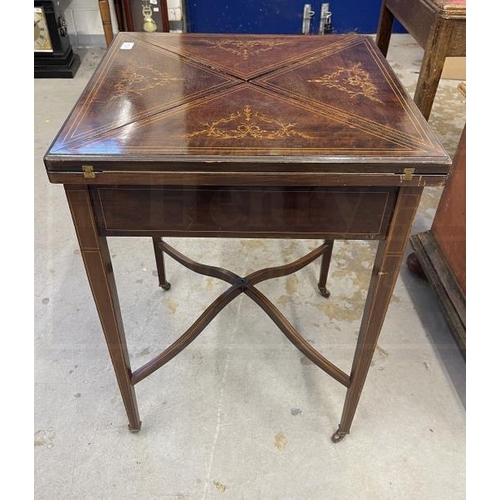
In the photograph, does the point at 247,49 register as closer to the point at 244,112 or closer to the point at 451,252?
the point at 244,112

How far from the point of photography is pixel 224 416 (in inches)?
45.0

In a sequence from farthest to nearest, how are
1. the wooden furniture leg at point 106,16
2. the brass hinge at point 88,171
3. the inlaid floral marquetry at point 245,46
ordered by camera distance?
the wooden furniture leg at point 106,16 < the inlaid floral marquetry at point 245,46 < the brass hinge at point 88,171

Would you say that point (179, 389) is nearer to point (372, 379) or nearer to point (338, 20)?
point (372, 379)

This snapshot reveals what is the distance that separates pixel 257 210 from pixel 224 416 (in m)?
0.65

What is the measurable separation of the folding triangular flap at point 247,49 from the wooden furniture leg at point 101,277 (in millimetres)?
406

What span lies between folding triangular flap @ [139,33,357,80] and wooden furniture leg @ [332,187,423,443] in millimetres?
405

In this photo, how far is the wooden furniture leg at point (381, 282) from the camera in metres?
0.70

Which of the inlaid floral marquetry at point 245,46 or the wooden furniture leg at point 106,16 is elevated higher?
the inlaid floral marquetry at point 245,46

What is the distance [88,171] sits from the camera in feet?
2.13

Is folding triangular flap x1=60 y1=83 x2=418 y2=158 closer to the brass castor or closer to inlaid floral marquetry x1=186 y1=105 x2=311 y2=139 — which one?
inlaid floral marquetry x1=186 y1=105 x2=311 y2=139

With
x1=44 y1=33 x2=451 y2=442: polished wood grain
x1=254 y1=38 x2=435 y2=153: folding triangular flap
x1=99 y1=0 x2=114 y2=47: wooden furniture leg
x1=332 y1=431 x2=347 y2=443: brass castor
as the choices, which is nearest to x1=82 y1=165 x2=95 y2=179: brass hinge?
x1=44 y1=33 x2=451 y2=442: polished wood grain

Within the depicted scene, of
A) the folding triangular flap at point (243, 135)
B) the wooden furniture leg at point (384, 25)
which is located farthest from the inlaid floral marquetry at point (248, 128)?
the wooden furniture leg at point (384, 25)

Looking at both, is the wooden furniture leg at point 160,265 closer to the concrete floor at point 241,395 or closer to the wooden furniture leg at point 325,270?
the concrete floor at point 241,395

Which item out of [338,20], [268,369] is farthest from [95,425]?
[338,20]
